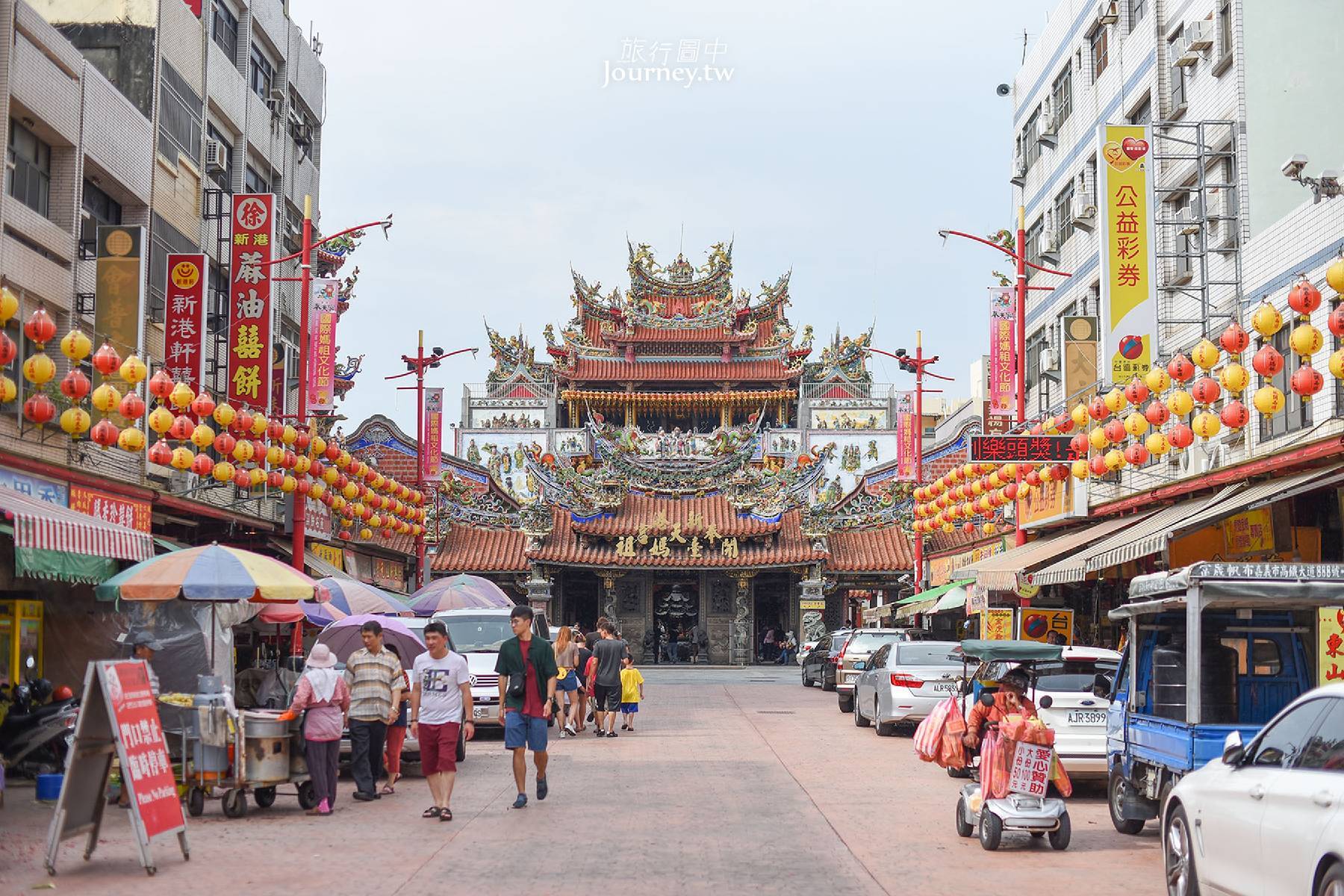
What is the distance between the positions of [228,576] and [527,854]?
563 centimetres

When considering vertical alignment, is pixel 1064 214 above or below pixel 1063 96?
below

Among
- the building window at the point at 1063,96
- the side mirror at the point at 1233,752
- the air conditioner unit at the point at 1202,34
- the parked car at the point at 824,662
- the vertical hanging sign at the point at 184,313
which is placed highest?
the building window at the point at 1063,96

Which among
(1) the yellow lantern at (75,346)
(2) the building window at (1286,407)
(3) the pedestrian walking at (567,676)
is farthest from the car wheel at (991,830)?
(1) the yellow lantern at (75,346)

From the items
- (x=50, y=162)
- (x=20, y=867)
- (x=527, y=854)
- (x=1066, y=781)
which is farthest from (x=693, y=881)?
(x=50, y=162)

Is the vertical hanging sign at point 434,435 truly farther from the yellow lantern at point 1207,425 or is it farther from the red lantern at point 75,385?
the yellow lantern at point 1207,425

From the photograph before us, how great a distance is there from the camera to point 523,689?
13.6 meters

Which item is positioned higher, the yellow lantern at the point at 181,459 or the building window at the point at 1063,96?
the building window at the point at 1063,96

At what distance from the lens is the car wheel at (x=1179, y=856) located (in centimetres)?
894

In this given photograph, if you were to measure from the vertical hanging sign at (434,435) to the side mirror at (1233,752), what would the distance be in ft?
122

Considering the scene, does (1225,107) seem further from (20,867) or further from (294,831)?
(20,867)

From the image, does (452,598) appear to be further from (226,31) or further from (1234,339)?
(1234,339)

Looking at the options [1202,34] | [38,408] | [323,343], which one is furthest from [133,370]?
[1202,34]

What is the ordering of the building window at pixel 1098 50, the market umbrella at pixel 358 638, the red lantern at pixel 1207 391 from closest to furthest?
1. the market umbrella at pixel 358 638
2. the red lantern at pixel 1207 391
3. the building window at pixel 1098 50

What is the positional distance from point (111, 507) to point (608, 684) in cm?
836
